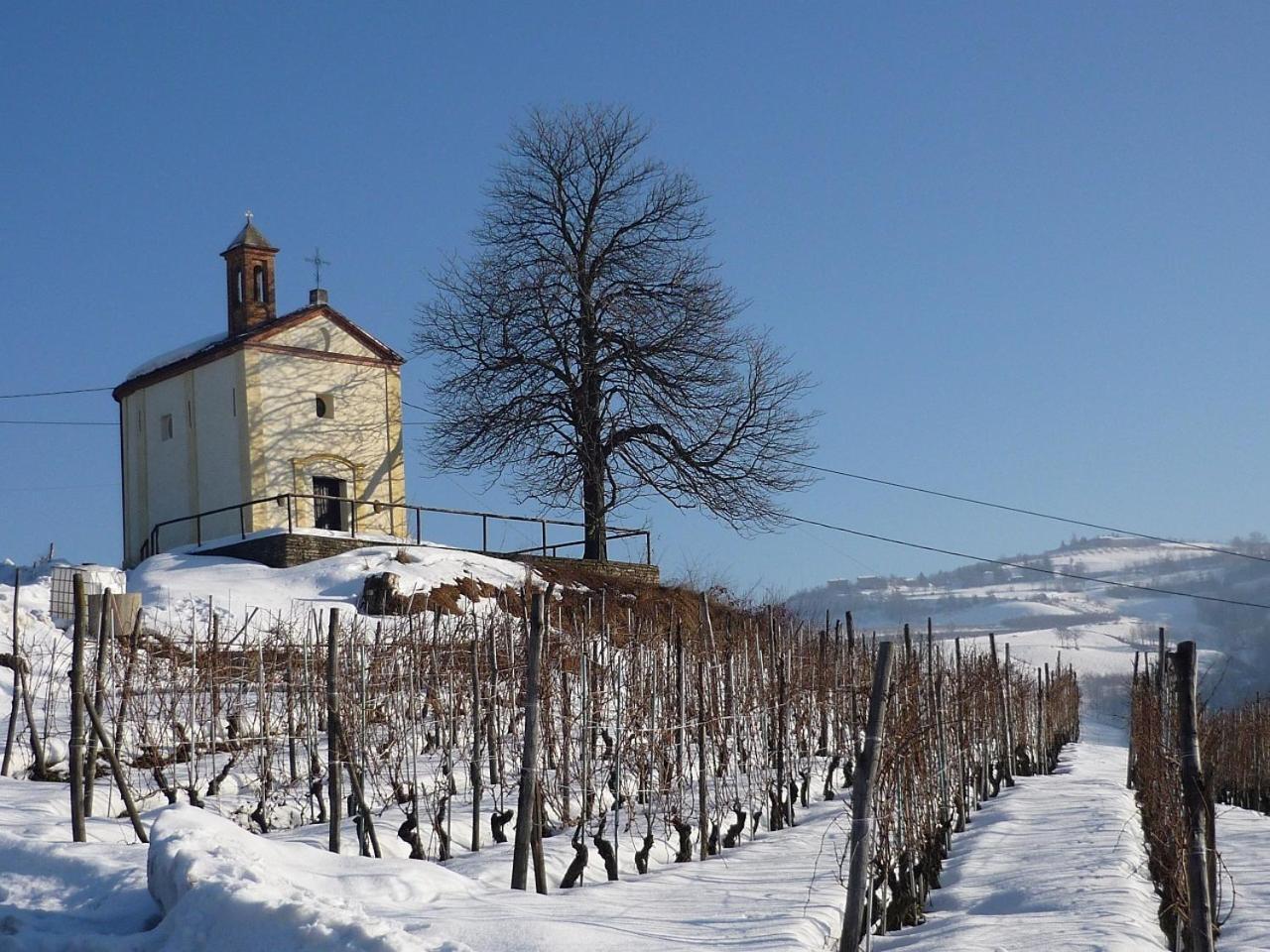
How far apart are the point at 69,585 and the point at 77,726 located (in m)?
13.1

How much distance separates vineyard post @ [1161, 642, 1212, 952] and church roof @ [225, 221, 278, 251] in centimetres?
2697

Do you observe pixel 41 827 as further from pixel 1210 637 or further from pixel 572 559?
pixel 1210 637

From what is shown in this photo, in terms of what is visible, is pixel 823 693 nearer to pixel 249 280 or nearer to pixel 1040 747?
pixel 1040 747

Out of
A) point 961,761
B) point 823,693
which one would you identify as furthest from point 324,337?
point 961,761

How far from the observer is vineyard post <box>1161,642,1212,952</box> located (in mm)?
7109

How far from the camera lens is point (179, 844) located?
23.5ft

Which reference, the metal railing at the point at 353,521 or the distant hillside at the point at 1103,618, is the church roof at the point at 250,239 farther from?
the distant hillside at the point at 1103,618

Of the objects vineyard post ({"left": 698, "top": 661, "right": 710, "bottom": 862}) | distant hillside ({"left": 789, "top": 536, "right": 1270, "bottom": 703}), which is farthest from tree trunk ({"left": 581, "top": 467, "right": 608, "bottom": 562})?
distant hillside ({"left": 789, "top": 536, "right": 1270, "bottom": 703})

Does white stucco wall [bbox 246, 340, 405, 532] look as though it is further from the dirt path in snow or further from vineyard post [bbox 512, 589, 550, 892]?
vineyard post [bbox 512, 589, 550, 892]

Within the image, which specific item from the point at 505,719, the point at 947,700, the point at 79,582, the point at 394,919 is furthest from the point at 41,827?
the point at 947,700

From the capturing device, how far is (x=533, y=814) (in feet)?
30.0

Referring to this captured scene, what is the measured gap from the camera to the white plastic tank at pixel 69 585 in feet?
68.8

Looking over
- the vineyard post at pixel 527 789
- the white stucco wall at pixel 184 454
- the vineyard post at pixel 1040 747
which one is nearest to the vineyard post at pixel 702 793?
the vineyard post at pixel 527 789

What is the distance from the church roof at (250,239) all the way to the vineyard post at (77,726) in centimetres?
2231
